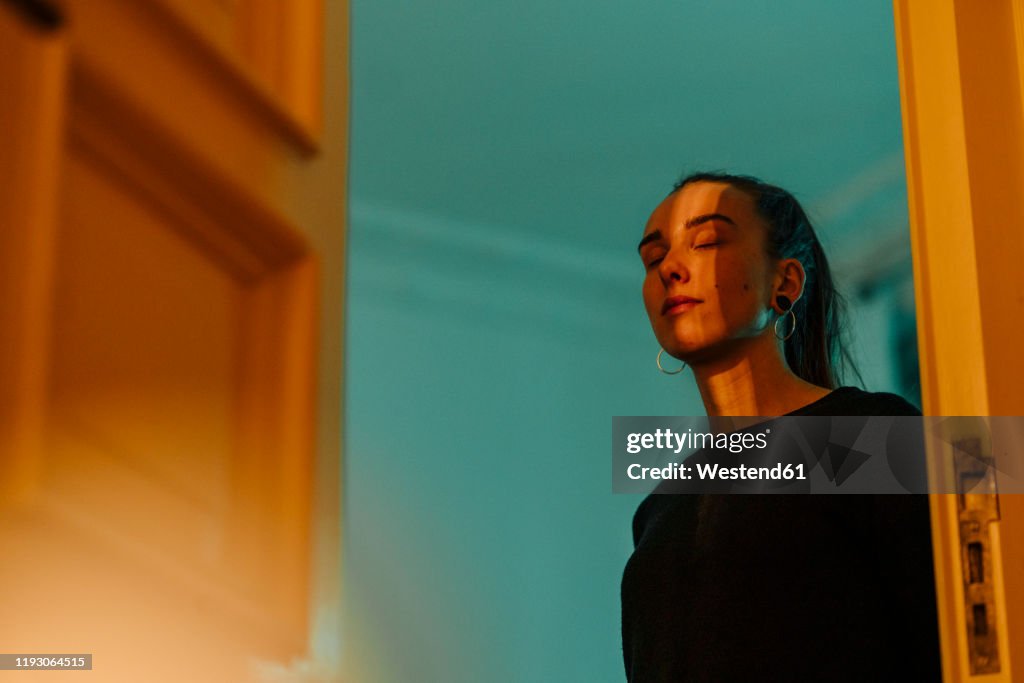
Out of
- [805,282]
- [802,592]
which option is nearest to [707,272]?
[805,282]

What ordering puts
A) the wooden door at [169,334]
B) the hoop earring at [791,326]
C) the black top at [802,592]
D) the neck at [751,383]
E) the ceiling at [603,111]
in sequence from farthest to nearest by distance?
the ceiling at [603,111], the hoop earring at [791,326], the neck at [751,383], the black top at [802,592], the wooden door at [169,334]

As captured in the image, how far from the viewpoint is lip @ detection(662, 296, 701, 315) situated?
1.56m

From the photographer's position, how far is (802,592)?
1251 mm

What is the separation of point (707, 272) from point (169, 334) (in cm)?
109

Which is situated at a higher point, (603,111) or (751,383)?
(603,111)

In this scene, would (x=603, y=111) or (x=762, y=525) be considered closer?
(x=762, y=525)

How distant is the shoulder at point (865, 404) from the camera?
1299 mm

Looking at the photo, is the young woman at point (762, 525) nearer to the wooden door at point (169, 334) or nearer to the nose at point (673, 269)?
the nose at point (673, 269)

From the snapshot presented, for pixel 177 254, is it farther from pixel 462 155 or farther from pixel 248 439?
pixel 462 155

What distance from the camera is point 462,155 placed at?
2656mm

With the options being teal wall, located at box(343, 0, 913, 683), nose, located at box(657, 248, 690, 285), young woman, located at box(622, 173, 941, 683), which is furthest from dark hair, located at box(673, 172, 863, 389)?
teal wall, located at box(343, 0, 913, 683)

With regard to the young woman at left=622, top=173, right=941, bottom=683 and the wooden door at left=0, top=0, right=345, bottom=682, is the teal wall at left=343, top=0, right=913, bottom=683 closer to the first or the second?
the young woman at left=622, top=173, right=941, bottom=683
